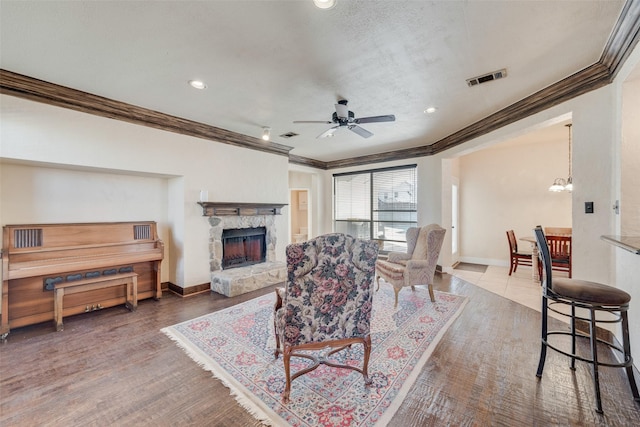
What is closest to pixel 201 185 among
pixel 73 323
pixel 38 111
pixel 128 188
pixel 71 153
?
pixel 128 188

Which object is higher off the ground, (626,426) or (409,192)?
(409,192)

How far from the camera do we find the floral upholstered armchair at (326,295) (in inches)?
71.6

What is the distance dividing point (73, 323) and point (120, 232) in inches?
47.1

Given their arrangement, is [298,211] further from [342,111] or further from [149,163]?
[342,111]

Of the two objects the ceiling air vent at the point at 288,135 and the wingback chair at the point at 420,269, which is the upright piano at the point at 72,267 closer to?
the ceiling air vent at the point at 288,135

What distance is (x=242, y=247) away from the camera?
504 centimetres

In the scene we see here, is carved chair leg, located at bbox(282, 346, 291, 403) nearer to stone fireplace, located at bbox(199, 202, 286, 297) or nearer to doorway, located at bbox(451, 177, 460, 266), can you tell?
stone fireplace, located at bbox(199, 202, 286, 297)

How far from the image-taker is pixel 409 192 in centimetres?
612

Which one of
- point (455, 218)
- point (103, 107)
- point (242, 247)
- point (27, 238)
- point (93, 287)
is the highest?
point (103, 107)

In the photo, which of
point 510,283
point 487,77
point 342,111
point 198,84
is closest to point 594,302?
point 487,77

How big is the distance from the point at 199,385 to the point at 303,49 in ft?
9.34

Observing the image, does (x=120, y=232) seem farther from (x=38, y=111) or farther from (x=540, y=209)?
(x=540, y=209)

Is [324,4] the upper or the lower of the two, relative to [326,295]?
upper

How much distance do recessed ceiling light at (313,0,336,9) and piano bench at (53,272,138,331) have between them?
3811mm
